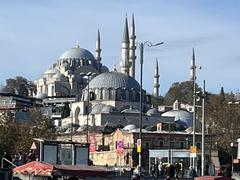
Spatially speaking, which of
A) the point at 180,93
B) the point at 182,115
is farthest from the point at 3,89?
the point at 182,115

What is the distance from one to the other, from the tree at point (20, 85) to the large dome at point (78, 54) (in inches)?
595

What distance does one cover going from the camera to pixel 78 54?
155 m

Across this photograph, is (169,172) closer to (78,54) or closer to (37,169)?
(37,169)

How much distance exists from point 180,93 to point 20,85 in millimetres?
39217

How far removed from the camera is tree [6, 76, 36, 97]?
16738 cm

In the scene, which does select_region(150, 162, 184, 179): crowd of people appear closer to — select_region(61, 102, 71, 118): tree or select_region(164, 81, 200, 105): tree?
select_region(61, 102, 71, 118): tree

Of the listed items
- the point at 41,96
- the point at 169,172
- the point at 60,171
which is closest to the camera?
the point at 60,171

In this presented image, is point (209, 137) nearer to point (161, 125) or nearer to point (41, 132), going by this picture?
point (161, 125)

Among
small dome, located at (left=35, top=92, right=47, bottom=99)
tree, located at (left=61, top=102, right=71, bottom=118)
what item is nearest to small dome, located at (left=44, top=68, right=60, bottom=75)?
small dome, located at (left=35, top=92, right=47, bottom=99)

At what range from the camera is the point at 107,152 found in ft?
298

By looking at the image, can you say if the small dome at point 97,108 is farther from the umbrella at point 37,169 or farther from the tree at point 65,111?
the umbrella at point 37,169

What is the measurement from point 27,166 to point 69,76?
132982mm

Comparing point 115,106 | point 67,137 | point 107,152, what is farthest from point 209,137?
point 115,106

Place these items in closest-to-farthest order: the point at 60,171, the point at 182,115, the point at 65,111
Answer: the point at 60,171
the point at 182,115
the point at 65,111
